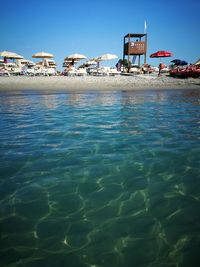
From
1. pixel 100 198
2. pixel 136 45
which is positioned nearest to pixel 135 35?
pixel 136 45

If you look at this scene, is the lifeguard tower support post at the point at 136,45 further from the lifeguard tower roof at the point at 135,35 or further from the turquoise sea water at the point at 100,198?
the turquoise sea water at the point at 100,198

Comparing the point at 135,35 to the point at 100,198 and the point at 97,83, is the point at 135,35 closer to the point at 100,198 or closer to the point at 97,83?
the point at 97,83

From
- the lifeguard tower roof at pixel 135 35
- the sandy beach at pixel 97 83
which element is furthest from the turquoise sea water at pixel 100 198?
the lifeguard tower roof at pixel 135 35

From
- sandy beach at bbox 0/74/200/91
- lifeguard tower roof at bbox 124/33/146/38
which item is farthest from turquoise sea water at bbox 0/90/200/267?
lifeguard tower roof at bbox 124/33/146/38

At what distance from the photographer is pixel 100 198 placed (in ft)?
12.2

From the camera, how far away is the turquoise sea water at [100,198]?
266cm

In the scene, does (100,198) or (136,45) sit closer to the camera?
(100,198)

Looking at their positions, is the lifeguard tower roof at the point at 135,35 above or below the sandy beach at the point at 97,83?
above

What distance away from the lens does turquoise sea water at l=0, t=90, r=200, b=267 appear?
105 inches

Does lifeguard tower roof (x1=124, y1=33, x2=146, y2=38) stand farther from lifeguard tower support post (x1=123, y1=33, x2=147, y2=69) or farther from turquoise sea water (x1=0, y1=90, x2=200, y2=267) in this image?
turquoise sea water (x1=0, y1=90, x2=200, y2=267)

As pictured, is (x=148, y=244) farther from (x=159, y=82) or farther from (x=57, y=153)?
(x=159, y=82)

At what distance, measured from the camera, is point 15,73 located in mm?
28500

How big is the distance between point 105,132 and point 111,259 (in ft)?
16.4

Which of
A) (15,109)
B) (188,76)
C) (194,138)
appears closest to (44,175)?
(194,138)
